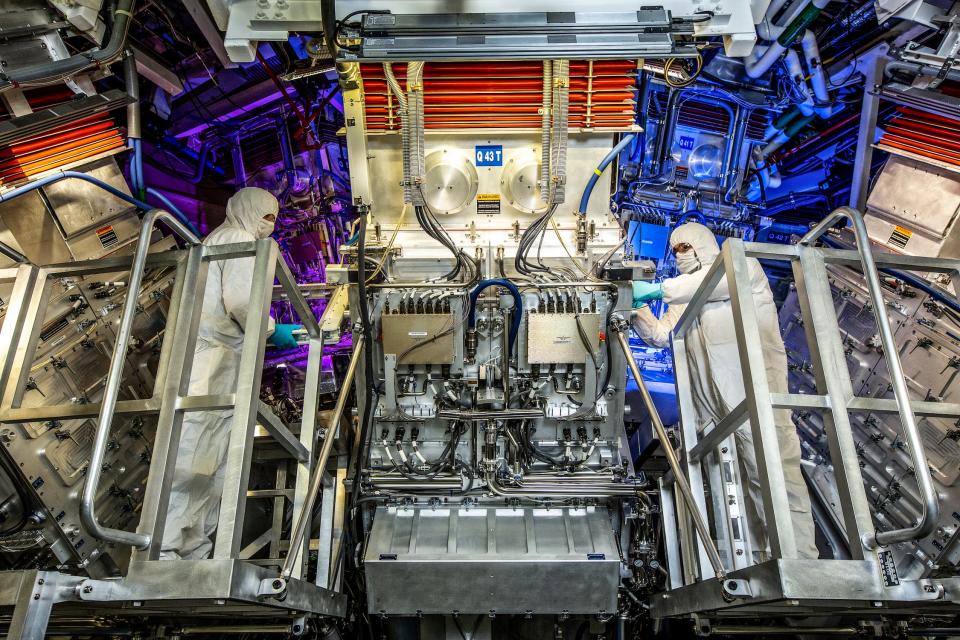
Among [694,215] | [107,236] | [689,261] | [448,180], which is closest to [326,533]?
[448,180]

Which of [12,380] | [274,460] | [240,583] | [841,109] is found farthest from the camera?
[841,109]

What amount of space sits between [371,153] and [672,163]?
167 inches

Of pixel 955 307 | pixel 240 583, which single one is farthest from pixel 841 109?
pixel 240 583

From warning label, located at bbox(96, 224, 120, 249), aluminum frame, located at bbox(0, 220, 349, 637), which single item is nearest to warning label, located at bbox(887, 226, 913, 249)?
aluminum frame, located at bbox(0, 220, 349, 637)

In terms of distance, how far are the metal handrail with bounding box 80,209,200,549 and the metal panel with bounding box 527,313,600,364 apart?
2.09 m

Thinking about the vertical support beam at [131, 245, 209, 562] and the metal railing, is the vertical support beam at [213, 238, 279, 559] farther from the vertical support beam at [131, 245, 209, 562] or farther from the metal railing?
the metal railing

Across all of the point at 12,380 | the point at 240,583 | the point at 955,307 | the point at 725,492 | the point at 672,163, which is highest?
the point at 672,163

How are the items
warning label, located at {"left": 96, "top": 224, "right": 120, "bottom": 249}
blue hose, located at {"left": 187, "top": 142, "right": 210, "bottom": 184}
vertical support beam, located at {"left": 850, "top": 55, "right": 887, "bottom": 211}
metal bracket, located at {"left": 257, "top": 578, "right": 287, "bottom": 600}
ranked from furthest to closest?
blue hose, located at {"left": 187, "top": 142, "right": 210, "bottom": 184}
vertical support beam, located at {"left": 850, "top": 55, "right": 887, "bottom": 211}
warning label, located at {"left": 96, "top": 224, "right": 120, "bottom": 249}
metal bracket, located at {"left": 257, "top": 578, "right": 287, "bottom": 600}

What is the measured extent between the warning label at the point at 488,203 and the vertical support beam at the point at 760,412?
1.73m

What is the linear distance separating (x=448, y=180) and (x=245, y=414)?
216cm

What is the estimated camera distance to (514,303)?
393 cm

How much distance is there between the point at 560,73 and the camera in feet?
12.7

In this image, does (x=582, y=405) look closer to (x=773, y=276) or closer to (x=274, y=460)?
(x=274, y=460)

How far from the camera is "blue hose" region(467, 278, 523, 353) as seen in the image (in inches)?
143
